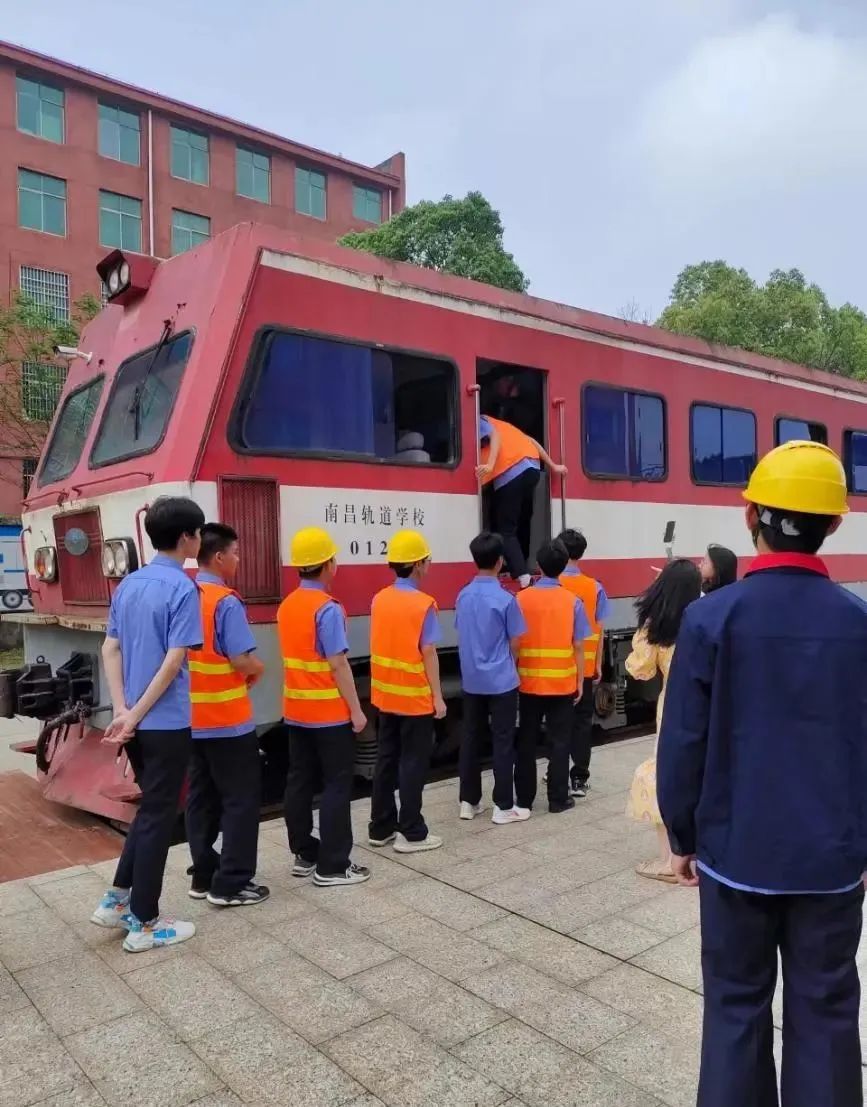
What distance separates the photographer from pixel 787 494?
2068 millimetres

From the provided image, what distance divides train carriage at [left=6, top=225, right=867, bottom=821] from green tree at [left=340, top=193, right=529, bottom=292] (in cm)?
1814

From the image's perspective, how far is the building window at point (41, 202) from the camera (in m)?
26.2

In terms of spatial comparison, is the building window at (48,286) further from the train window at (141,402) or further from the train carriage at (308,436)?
the train window at (141,402)

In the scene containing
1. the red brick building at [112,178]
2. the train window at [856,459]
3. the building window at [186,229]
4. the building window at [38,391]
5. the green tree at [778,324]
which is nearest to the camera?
the train window at [856,459]

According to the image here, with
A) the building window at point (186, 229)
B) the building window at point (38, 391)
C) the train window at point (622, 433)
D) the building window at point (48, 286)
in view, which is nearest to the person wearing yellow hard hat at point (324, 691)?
the train window at point (622, 433)

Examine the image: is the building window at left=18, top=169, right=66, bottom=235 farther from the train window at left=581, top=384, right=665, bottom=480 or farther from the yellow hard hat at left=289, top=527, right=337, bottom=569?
the yellow hard hat at left=289, top=527, right=337, bottom=569

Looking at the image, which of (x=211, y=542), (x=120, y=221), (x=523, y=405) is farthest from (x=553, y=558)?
(x=120, y=221)

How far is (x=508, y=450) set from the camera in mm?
6008

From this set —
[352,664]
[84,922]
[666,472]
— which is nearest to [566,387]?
[666,472]

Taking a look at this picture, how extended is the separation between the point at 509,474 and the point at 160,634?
3046 millimetres

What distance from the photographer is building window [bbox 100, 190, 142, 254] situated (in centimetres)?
2789

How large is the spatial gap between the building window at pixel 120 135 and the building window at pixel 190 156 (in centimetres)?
124

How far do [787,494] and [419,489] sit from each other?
3.63 meters

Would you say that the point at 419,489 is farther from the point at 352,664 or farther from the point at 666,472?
the point at 666,472
